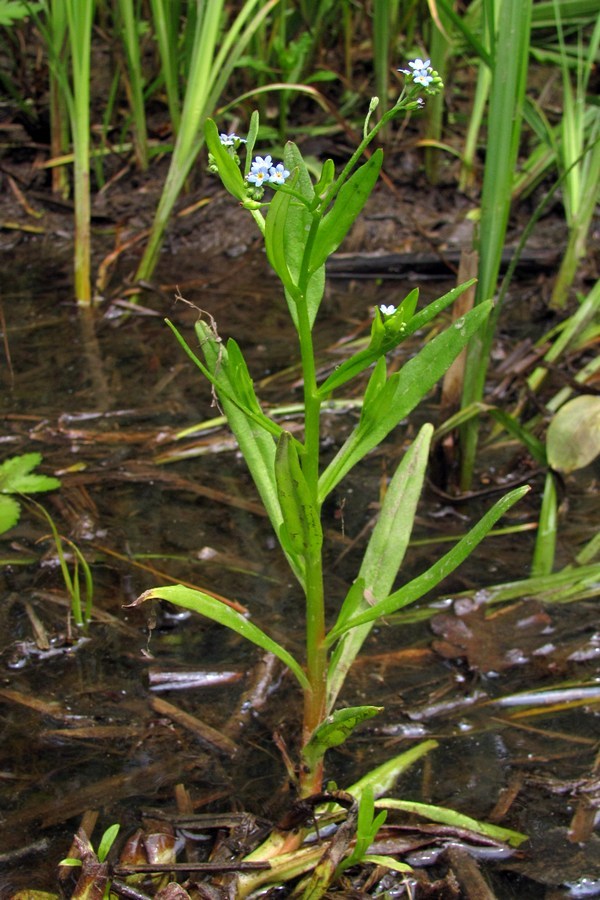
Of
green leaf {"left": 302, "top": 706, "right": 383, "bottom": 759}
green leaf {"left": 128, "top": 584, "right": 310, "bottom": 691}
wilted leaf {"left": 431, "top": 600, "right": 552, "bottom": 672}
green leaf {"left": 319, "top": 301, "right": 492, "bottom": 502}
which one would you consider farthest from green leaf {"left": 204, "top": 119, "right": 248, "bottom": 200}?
wilted leaf {"left": 431, "top": 600, "right": 552, "bottom": 672}

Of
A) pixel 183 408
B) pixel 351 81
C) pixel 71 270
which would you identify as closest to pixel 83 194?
pixel 71 270

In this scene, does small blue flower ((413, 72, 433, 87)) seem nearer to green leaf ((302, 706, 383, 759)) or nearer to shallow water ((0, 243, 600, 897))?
green leaf ((302, 706, 383, 759))

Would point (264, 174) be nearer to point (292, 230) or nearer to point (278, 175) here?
point (278, 175)

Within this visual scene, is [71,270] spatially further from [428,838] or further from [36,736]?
[428,838]

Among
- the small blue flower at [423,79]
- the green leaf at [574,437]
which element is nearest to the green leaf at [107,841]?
the small blue flower at [423,79]

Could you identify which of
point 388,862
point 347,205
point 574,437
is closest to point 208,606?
point 388,862
